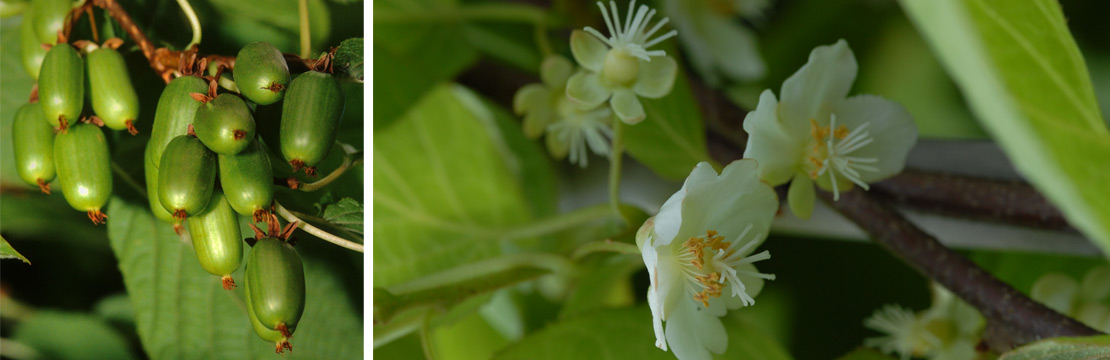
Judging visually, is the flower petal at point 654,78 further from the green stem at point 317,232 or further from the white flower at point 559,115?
the green stem at point 317,232

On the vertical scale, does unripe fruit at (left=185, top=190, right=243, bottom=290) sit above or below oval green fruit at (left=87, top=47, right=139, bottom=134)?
below

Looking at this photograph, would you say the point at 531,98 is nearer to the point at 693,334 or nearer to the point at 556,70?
the point at 556,70

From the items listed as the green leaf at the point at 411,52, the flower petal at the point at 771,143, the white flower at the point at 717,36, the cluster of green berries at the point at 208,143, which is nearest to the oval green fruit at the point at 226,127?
the cluster of green berries at the point at 208,143

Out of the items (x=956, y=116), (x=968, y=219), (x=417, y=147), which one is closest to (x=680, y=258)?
(x=968, y=219)

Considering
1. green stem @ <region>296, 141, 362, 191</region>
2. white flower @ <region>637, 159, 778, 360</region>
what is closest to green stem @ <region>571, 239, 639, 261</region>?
white flower @ <region>637, 159, 778, 360</region>

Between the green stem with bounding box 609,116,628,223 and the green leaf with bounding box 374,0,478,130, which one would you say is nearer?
the green stem with bounding box 609,116,628,223

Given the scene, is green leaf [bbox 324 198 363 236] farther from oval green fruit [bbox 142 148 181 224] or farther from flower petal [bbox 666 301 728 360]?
flower petal [bbox 666 301 728 360]

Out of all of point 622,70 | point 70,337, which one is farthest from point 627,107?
point 70,337
